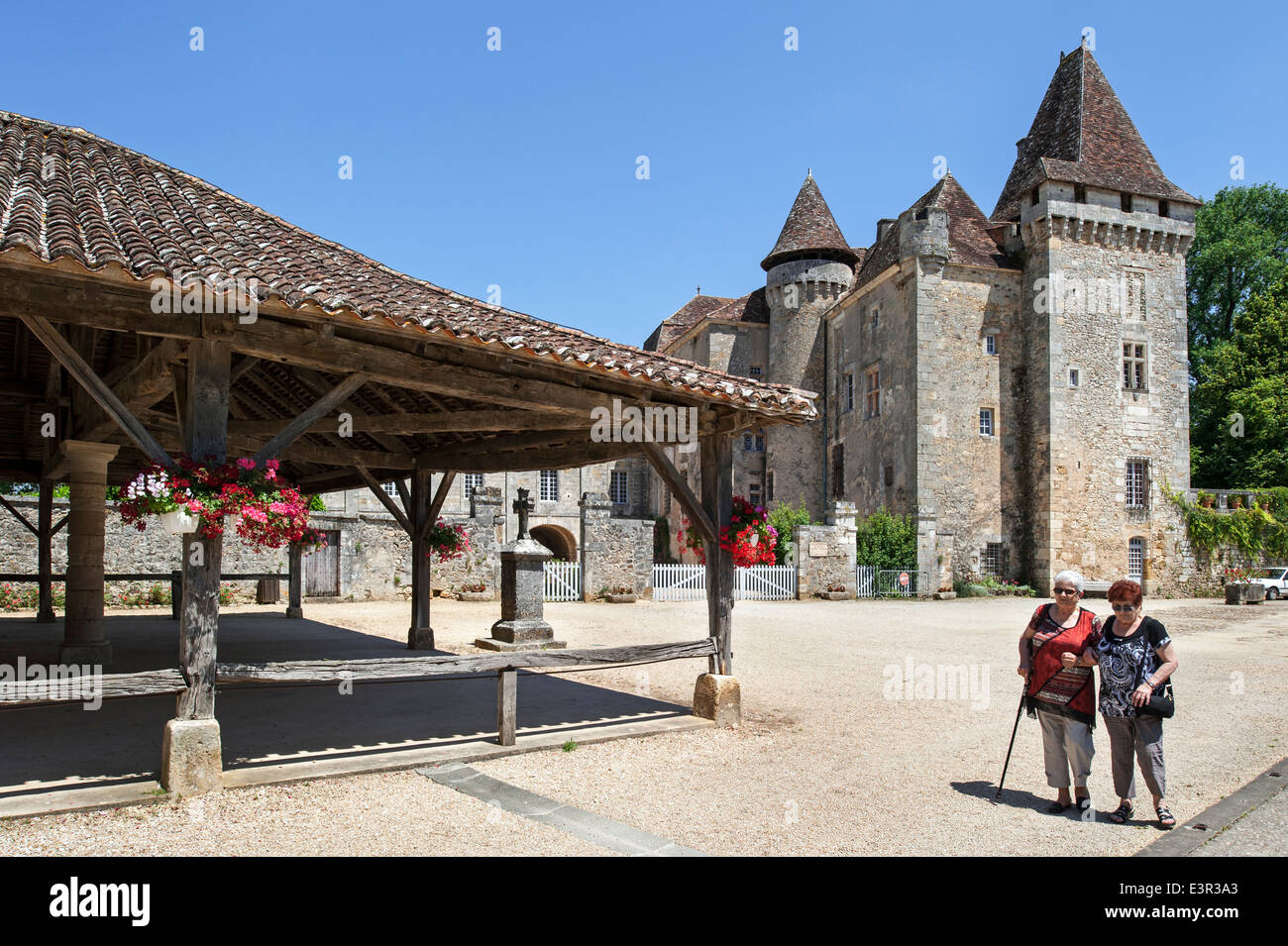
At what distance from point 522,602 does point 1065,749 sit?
940 centimetres

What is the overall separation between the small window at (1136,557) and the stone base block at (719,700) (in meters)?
24.6

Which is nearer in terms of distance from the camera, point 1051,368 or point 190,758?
point 190,758

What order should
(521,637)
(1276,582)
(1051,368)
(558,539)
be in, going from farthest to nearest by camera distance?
(558,539) < (1276,582) < (1051,368) < (521,637)

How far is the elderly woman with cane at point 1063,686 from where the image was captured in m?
5.18

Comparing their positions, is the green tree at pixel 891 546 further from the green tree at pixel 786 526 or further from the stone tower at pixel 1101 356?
the stone tower at pixel 1101 356

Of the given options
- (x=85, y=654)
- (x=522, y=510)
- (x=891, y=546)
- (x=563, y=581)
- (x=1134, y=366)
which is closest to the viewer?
(x=85, y=654)

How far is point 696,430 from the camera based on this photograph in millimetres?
7844

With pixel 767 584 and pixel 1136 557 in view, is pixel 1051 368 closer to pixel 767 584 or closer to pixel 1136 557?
pixel 1136 557

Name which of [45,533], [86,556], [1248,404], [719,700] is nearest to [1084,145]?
[1248,404]

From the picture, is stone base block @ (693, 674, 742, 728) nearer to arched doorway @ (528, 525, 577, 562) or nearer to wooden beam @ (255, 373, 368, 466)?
wooden beam @ (255, 373, 368, 466)

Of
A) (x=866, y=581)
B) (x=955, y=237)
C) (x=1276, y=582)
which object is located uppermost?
(x=955, y=237)

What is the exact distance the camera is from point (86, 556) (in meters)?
9.94

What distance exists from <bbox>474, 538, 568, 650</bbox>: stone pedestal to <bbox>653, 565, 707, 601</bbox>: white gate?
1001 cm

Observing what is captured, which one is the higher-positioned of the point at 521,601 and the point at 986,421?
the point at 986,421
